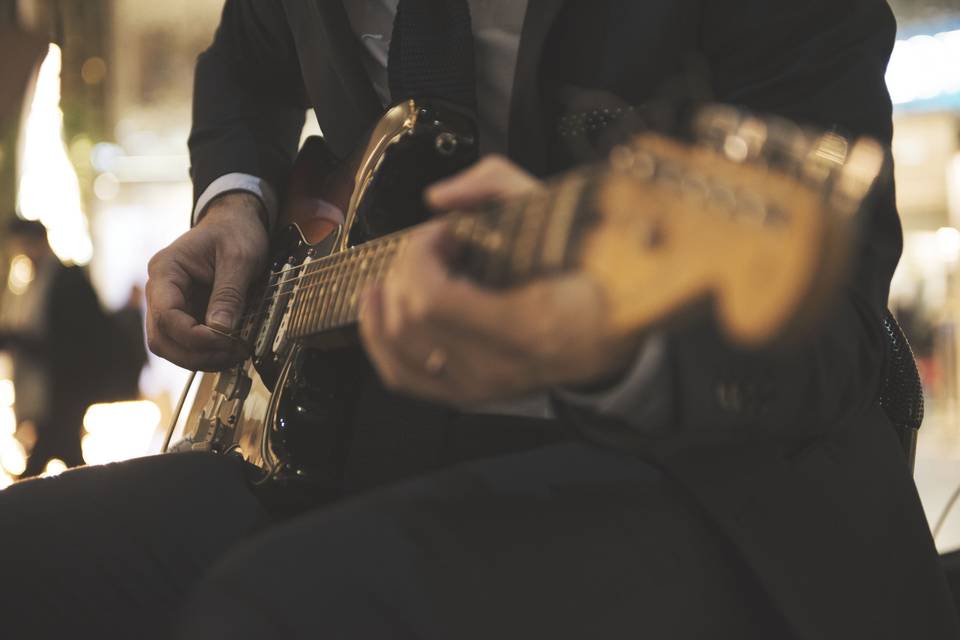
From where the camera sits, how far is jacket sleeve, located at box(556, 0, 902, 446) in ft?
1.73

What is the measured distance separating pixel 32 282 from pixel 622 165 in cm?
411

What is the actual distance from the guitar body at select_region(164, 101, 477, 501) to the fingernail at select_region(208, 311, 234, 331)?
0.11 ft

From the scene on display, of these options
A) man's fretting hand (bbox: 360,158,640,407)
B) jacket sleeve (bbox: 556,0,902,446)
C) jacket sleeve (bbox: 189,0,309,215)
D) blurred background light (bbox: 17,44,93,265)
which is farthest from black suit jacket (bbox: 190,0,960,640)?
blurred background light (bbox: 17,44,93,265)

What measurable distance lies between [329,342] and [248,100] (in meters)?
0.75

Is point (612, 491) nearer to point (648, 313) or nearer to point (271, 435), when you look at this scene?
point (648, 313)

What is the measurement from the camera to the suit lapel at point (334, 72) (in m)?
1.06

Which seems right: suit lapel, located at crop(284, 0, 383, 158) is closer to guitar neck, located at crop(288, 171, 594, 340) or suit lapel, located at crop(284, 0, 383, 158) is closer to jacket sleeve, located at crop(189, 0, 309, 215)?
jacket sleeve, located at crop(189, 0, 309, 215)

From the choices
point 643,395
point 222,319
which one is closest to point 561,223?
point 643,395

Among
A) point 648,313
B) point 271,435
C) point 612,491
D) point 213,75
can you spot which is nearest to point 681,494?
point 612,491

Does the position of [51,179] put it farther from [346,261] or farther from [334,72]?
[346,261]

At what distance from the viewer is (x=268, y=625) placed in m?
0.53

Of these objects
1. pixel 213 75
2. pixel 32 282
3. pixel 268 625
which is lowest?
pixel 32 282

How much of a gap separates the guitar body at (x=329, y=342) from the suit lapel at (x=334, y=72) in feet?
0.38

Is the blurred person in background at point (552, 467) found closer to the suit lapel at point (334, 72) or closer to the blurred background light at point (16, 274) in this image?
the suit lapel at point (334, 72)
